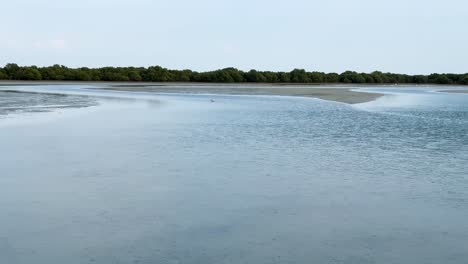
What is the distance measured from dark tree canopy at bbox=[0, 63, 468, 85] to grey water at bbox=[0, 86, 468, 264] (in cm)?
10856

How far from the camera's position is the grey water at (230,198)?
8.12 m

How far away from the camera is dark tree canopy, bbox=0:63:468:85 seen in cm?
12275

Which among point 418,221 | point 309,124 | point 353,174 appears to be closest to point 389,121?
point 309,124

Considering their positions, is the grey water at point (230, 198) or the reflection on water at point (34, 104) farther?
the reflection on water at point (34, 104)

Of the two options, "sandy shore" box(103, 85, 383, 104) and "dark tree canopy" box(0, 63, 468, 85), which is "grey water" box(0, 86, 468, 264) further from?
"dark tree canopy" box(0, 63, 468, 85)

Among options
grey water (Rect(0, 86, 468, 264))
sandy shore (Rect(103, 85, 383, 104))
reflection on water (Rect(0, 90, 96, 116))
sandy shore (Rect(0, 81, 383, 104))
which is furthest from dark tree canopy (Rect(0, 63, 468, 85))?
grey water (Rect(0, 86, 468, 264))

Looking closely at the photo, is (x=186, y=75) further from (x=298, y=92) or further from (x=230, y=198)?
(x=230, y=198)

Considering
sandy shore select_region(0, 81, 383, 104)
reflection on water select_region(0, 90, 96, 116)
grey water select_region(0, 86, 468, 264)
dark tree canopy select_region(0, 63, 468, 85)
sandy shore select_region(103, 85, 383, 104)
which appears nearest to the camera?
grey water select_region(0, 86, 468, 264)

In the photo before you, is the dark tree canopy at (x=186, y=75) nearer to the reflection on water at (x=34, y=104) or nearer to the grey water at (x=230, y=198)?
the reflection on water at (x=34, y=104)

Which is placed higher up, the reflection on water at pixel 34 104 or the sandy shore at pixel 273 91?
the reflection on water at pixel 34 104

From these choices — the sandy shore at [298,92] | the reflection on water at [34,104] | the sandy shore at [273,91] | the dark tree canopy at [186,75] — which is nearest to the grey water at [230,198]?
the reflection on water at [34,104]

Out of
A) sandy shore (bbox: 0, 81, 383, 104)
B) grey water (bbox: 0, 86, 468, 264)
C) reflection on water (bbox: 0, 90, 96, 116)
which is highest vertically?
grey water (bbox: 0, 86, 468, 264)

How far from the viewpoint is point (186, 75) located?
135 metres

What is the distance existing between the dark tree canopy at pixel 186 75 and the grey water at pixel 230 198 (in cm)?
10856
